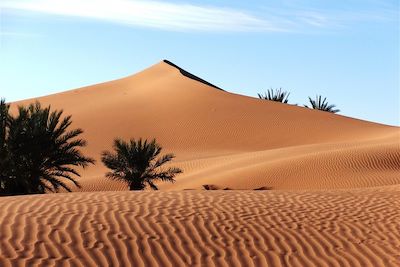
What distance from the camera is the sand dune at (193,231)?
33.0 ft

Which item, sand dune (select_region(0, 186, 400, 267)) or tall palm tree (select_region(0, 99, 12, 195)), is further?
tall palm tree (select_region(0, 99, 12, 195))

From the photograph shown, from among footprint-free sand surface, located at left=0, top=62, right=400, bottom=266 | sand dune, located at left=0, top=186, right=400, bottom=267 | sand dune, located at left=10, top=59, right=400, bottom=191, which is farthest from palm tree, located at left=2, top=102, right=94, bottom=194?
sand dune, located at left=0, top=186, right=400, bottom=267

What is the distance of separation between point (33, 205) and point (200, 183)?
1635 cm

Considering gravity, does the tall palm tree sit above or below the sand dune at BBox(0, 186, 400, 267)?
above

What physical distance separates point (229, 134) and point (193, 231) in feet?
117

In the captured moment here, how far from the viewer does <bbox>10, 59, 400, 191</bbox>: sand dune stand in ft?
97.1

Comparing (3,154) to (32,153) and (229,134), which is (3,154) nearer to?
(32,153)

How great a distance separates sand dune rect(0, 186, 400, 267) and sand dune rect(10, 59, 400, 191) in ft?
47.0

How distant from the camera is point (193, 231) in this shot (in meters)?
11.4

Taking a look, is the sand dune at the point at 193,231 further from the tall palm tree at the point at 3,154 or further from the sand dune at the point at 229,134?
the sand dune at the point at 229,134

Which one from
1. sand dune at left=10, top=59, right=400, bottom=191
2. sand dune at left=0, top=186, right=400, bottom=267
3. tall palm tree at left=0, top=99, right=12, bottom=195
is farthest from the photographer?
sand dune at left=10, top=59, right=400, bottom=191

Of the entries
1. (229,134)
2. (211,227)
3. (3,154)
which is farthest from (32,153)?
(229,134)

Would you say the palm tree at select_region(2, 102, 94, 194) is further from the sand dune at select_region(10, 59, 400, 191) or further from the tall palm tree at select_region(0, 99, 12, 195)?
the sand dune at select_region(10, 59, 400, 191)

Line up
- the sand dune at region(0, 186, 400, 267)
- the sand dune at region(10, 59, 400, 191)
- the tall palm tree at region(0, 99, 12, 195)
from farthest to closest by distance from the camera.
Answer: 1. the sand dune at region(10, 59, 400, 191)
2. the tall palm tree at region(0, 99, 12, 195)
3. the sand dune at region(0, 186, 400, 267)
